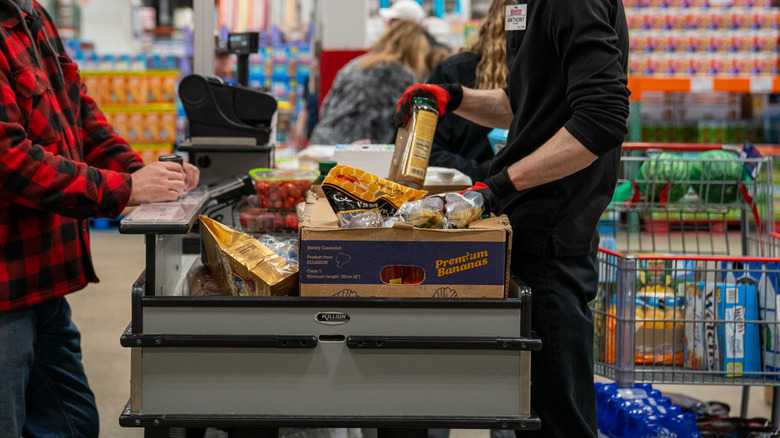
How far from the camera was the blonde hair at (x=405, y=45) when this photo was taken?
4316 millimetres

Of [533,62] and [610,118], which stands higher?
[533,62]

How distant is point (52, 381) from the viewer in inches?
85.4

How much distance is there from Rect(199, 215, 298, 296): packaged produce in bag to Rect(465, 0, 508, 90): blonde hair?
1.57 metres

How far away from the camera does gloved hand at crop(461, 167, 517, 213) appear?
66.2 inches

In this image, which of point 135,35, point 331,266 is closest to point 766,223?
point 331,266

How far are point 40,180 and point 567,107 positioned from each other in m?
1.16

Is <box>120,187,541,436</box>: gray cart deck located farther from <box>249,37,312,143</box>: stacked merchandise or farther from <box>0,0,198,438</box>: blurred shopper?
<box>249,37,312,143</box>: stacked merchandise

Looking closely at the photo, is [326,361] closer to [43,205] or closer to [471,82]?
[43,205]

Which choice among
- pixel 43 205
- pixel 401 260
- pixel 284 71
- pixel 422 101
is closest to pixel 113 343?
pixel 43 205

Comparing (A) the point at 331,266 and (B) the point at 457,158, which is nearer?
(A) the point at 331,266

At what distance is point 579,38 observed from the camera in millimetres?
1602

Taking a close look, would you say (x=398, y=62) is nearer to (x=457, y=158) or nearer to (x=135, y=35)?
(x=457, y=158)

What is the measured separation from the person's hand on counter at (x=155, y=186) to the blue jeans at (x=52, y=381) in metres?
0.41

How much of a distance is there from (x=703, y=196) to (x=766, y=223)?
0.81ft
